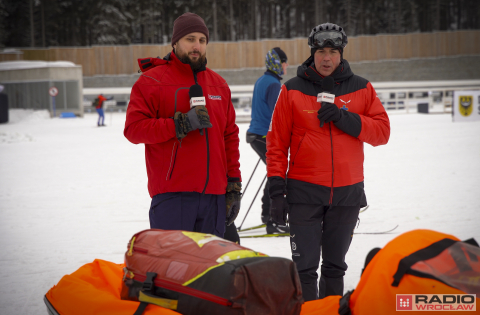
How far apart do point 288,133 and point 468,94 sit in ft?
54.3

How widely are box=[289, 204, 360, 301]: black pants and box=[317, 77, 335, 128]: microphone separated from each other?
1.68 ft

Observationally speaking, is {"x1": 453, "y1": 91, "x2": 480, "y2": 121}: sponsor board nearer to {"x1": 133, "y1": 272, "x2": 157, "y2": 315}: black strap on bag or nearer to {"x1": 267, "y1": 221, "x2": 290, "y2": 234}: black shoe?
{"x1": 267, "y1": 221, "x2": 290, "y2": 234}: black shoe

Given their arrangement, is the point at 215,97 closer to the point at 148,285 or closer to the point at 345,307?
the point at 148,285

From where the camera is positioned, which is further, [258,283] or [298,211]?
[298,211]

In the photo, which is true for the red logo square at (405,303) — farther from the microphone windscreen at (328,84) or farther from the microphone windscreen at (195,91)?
the microphone windscreen at (195,91)

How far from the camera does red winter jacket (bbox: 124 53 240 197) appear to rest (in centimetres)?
256

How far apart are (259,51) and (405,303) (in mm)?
41559

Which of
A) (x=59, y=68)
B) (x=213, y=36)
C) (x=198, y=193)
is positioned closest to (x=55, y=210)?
(x=198, y=193)

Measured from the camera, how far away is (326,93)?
2568mm

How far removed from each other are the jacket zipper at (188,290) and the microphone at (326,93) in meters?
1.18

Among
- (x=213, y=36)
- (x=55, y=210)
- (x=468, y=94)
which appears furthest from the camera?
(x=213, y=36)

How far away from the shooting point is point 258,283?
1.86m

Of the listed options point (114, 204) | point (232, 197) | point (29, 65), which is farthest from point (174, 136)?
point (29, 65)

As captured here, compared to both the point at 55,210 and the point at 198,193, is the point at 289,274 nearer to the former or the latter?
the point at 198,193
